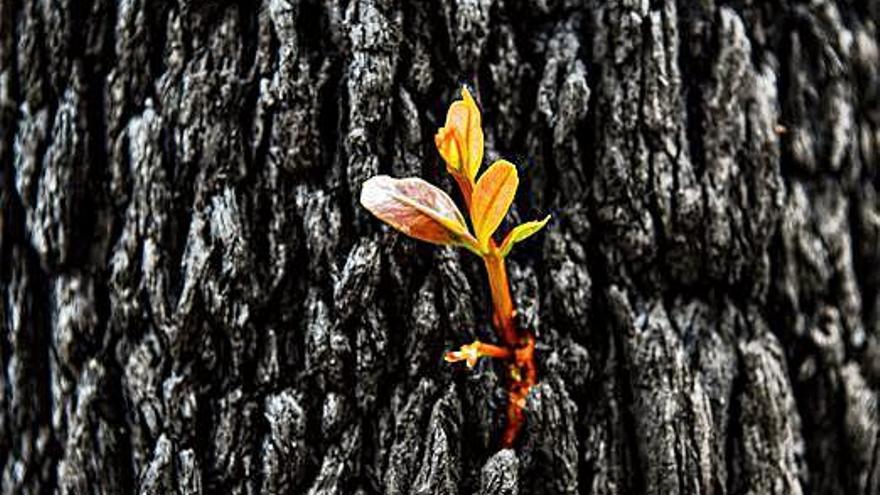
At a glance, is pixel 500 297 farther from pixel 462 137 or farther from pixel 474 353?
pixel 462 137

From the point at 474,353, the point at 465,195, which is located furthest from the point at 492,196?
the point at 474,353

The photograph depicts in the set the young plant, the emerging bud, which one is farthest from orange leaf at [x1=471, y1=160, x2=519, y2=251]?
the emerging bud

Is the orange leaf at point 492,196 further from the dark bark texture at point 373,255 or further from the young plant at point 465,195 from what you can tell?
the dark bark texture at point 373,255

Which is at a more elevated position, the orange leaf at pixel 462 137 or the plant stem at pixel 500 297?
the orange leaf at pixel 462 137

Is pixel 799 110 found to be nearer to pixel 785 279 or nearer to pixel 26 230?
pixel 785 279

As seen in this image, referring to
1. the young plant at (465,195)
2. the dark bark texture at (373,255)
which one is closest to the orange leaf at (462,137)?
the young plant at (465,195)

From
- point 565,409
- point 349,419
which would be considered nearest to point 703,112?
point 565,409

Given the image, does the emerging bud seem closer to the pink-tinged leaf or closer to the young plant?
the young plant
